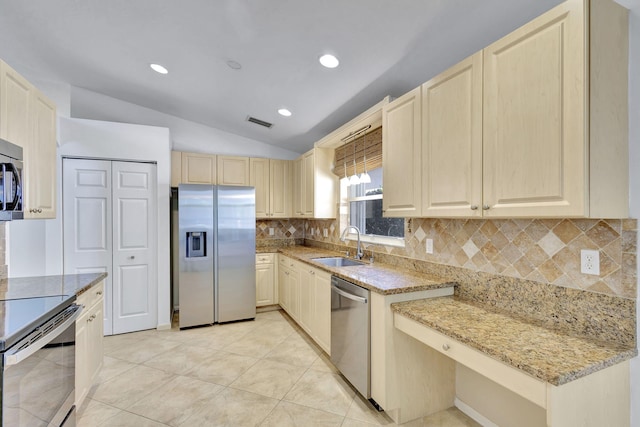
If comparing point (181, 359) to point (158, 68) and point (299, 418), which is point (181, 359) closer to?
point (299, 418)

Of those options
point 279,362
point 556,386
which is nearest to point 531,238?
point 556,386

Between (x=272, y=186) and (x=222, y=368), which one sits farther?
(x=272, y=186)

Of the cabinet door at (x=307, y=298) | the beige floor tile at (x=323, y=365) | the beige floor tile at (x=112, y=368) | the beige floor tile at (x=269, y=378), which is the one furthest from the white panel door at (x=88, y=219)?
the beige floor tile at (x=323, y=365)

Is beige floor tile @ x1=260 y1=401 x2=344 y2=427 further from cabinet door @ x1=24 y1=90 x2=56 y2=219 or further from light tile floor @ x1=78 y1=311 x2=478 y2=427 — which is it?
cabinet door @ x1=24 y1=90 x2=56 y2=219

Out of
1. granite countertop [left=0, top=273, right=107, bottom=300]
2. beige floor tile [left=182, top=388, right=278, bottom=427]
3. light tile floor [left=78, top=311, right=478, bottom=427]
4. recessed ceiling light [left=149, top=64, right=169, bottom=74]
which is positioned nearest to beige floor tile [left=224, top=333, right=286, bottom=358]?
light tile floor [left=78, top=311, right=478, bottom=427]

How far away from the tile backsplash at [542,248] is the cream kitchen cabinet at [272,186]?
104 inches

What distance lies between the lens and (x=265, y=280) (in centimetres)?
414

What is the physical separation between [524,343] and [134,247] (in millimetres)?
3819

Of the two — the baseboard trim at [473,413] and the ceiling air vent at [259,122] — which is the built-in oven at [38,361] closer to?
the baseboard trim at [473,413]

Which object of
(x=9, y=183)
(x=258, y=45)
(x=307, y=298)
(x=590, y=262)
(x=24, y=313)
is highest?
(x=258, y=45)

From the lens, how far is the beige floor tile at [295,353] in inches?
108

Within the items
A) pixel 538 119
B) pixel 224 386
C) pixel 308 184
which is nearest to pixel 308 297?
pixel 224 386

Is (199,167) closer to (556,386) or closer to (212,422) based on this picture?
(212,422)

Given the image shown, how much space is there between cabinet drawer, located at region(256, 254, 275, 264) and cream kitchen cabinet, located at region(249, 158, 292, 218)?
2.14ft
